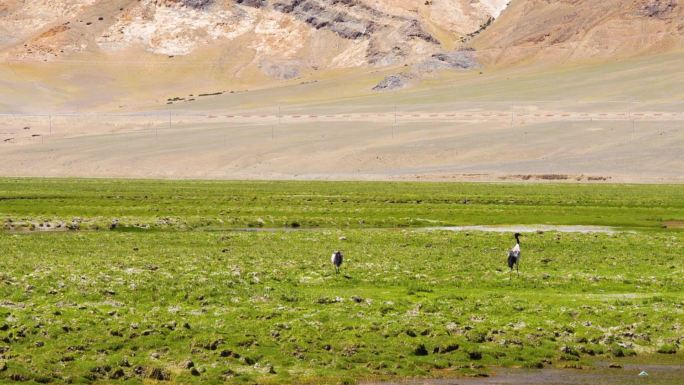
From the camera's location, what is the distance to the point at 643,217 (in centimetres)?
5103

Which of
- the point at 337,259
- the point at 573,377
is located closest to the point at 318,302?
the point at 337,259

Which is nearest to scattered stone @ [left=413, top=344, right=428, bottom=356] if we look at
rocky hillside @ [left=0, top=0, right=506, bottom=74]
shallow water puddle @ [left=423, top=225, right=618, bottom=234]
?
shallow water puddle @ [left=423, top=225, right=618, bottom=234]

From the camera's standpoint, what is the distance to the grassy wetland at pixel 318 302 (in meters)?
18.6

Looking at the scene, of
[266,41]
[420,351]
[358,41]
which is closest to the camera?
[420,351]

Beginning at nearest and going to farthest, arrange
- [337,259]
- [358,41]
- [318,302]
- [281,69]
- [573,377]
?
1. [573,377]
2. [318,302]
3. [337,259]
4. [281,69]
5. [358,41]

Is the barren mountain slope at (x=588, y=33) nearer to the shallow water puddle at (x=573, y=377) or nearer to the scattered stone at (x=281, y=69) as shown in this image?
A: the scattered stone at (x=281, y=69)

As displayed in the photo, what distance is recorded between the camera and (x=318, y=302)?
23.1 m

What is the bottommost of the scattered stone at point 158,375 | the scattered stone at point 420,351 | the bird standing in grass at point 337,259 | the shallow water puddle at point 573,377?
the shallow water puddle at point 573,377

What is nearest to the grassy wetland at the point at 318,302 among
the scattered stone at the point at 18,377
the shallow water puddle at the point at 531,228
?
the scattered stone at the point at 18,377

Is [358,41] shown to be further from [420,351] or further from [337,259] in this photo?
[420,351]

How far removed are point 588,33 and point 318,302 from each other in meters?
154

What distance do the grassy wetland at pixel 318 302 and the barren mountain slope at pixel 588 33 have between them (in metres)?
125

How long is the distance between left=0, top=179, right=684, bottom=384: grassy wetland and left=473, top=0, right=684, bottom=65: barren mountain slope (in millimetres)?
124883

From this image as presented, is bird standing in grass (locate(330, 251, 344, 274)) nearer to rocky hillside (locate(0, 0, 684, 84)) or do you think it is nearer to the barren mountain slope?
rocky hillside (locate(0, 0, 684, 84))
